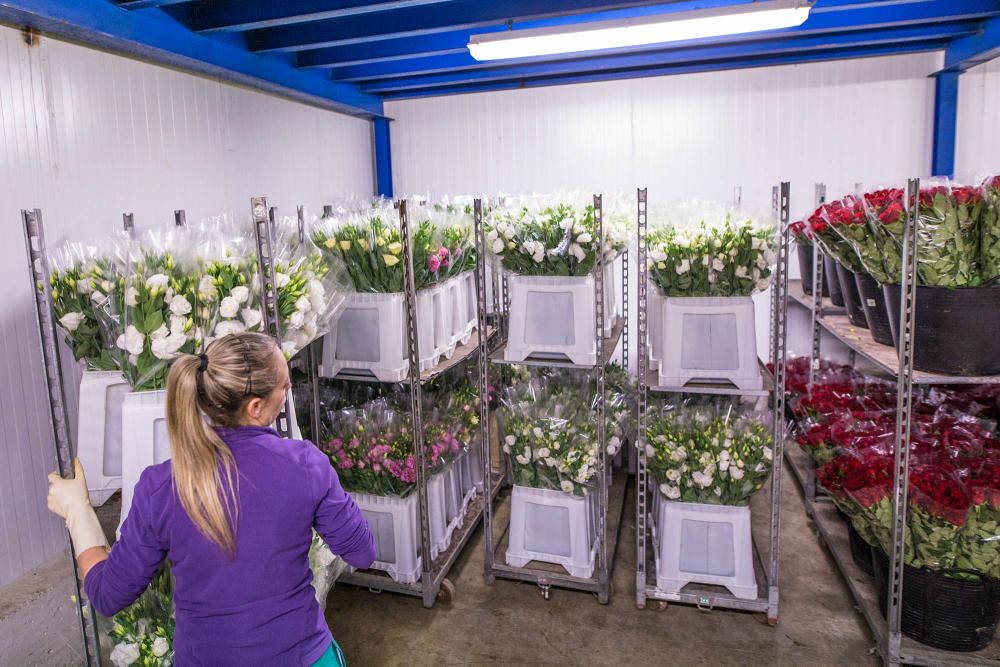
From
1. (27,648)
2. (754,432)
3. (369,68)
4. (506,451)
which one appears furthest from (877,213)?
(369,68)

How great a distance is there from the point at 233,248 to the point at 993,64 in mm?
4950

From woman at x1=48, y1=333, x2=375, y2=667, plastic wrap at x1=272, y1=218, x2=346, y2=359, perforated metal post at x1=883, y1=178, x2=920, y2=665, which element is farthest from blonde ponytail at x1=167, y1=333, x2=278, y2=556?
perforated metal post at x1=883, y1=178, x2=920, y2=665

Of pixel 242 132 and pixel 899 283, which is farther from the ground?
pixel 242 132

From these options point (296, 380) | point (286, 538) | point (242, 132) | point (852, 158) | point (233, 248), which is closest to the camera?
point (286, 538)

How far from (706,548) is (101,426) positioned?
87.9 inches

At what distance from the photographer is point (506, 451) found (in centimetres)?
292

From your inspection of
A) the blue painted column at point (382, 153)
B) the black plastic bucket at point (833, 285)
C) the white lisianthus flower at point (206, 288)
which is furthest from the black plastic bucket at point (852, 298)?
the blue painted column at point (382, 153)

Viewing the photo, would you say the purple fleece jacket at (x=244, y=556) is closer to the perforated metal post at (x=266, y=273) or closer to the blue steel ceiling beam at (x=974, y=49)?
the perforated metal post at (x=266, y=273)

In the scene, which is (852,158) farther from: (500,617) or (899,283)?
(500,617)

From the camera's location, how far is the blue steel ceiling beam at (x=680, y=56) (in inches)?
170

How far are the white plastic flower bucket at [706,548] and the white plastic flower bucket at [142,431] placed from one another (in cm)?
189

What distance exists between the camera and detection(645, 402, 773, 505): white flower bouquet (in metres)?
2.62

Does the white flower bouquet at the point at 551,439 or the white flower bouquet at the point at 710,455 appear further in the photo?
the white flower bouquet at the point at 551,439

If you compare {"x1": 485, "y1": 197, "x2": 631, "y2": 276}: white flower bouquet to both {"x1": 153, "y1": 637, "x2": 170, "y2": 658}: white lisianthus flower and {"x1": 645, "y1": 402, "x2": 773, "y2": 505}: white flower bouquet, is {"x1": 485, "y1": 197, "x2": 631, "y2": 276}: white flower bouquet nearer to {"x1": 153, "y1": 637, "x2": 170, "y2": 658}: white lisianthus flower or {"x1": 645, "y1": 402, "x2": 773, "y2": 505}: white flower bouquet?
{"x1": 645, "y1": 402, "x2": 773, "y2": 505}: white flower bouquet
